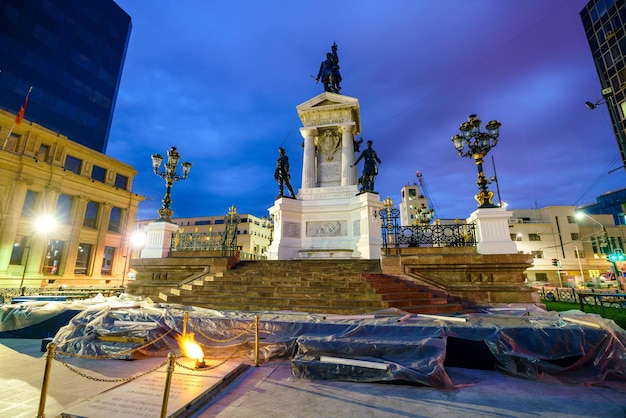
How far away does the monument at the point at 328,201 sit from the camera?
14195mm

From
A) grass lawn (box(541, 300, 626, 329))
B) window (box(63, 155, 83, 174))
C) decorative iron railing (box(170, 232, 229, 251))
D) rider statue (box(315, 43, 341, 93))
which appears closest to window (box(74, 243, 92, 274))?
window (box(63, 155, 83, 174))

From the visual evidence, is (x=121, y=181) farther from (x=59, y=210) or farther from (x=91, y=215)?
(x=59, y=210)

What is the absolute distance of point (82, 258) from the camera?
3180cm

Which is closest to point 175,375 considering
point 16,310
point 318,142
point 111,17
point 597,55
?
point 16,310

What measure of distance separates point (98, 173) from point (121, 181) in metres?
3.01

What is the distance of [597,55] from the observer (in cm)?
3052

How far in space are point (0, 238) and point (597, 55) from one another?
2468 inches

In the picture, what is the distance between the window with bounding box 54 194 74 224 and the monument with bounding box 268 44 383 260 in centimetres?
2857

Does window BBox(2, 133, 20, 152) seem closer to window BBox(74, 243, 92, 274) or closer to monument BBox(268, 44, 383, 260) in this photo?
window BBox(74, 243, 92, 274)

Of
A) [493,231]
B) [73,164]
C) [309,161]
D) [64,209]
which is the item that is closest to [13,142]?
[73,164]

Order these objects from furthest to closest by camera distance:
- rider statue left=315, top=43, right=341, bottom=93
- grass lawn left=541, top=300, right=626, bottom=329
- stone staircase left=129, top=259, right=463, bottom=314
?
rider statue left=315, top=43, right=341, bottom=93, grass lawn left=541, top=300, right=626, bottom=329, stone staircase left=129, top=259, right=463, bottom=314

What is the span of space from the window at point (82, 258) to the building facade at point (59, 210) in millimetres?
93

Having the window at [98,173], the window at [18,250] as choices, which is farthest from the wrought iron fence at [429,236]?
the window at [98,173]

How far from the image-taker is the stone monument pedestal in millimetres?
12750
